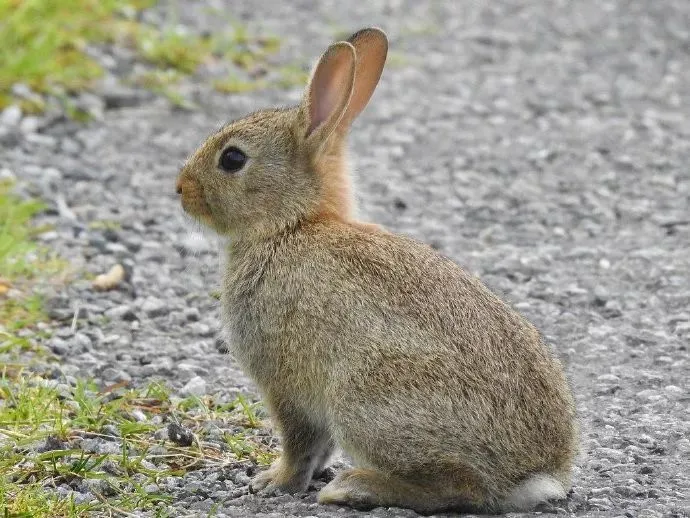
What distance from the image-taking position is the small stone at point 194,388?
6.51 m

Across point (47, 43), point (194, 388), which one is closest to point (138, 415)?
point (194, 388)

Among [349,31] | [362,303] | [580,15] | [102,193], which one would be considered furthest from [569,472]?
[580,15]

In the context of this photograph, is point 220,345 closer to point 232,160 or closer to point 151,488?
point 232,160

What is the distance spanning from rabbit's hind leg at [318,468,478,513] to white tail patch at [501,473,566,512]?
146mm

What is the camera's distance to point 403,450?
16.7 ft

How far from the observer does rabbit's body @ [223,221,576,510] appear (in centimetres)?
508

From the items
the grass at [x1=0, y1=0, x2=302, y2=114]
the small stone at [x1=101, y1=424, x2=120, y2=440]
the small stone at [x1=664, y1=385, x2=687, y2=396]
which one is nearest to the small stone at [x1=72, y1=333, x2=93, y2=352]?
the small stone at [x1=101, y1=424, x2=120, y2=440]

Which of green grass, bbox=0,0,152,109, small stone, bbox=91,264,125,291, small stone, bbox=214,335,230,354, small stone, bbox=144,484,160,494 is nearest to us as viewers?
small stone, bbox=144,484,160,494

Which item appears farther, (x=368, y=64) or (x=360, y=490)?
(x=368, y=64)

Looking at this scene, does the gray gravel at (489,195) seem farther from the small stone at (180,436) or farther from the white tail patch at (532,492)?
the small stone at (180,436)

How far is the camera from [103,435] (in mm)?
5832

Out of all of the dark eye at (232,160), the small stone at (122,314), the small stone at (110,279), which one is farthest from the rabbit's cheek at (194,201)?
the small stone at (110,279)

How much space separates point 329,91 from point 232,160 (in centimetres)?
53

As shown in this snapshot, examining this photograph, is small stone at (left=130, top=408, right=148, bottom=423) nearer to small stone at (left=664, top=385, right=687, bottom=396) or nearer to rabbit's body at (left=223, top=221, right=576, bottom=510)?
rabbit's body at (left=223, top=221, right=576, bottom=510)
